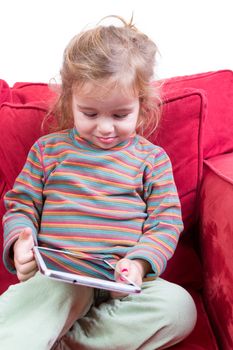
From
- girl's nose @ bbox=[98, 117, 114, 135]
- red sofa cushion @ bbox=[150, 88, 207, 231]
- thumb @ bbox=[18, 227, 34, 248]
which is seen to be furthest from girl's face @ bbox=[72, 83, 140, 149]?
thumb @ bbox=[18, 227, 34, 248]

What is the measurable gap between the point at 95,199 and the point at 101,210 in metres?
0.03

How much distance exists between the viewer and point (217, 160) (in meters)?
1.22

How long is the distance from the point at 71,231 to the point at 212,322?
353 millimetres

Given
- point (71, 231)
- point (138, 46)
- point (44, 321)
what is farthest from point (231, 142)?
point (44, 321)

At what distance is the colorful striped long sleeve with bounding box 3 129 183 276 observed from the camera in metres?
1.03

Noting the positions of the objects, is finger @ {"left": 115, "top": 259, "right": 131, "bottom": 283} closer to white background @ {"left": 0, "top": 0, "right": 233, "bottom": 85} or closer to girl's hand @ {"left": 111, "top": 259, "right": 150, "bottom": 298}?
girl's hand @ {"left": 111, "top": 259, "right": 150, "bottom": 298}

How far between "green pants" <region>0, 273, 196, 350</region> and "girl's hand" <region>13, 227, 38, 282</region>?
16 millimetres

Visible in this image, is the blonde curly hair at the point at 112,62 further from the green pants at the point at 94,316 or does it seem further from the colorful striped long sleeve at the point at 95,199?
the green pants at the point at 94,316

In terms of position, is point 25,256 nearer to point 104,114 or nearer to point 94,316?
point 94,316

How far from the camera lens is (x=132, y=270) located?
92cm

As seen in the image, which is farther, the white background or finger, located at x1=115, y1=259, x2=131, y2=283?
the white background

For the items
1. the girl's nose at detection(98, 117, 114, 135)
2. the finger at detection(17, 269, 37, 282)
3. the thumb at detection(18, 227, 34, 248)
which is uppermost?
the girl's nose at detection(98, 117, 114, 135)

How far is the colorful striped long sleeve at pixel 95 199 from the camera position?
1033 mm

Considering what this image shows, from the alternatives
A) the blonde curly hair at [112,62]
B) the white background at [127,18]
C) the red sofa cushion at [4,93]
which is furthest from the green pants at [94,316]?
the white background at [127,18]
